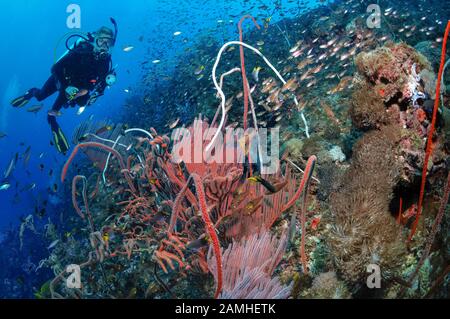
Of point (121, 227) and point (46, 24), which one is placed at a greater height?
point (46, 24)

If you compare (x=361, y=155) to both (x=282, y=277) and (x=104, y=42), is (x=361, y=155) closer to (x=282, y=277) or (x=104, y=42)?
(x=282, y=277)

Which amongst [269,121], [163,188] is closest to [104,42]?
[269,121]

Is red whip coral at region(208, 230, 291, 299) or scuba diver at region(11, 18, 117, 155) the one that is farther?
scuba diver at region(11, 18, 117, 155)

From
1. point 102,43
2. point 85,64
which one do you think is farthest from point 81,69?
point 102,43

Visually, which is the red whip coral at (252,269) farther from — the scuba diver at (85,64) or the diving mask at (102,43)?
the diving mask at (102,43)

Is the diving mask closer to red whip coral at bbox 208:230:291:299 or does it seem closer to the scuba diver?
the scuba diver

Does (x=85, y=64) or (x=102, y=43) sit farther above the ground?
(x=102, y=43)

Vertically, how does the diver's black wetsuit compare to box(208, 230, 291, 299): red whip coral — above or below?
above

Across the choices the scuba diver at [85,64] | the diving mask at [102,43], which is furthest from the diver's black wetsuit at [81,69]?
the diving mask at [102,43]

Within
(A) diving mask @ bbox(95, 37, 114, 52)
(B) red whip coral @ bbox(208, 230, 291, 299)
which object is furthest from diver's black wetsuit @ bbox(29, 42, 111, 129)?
(B) red whip coral @ bbox(208, 230, 291, 299)

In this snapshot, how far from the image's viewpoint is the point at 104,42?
815cm

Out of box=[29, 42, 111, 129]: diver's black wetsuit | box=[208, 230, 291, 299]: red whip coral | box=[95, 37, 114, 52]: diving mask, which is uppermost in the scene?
box=[95, 37, 114, 52]: diving mask

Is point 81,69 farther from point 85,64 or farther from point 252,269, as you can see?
point 252,269
